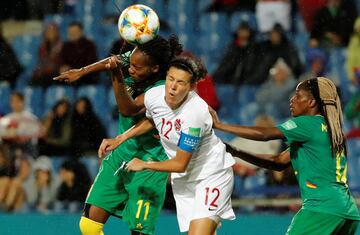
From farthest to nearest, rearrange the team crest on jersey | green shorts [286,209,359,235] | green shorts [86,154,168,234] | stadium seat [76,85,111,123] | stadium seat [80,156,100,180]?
stadium seat [76,85,111,123]
stadium seat [80,156,100,180]
green shorts [86,154,168,234]
the team crest on jersey
green shorts [286,209,359,235]

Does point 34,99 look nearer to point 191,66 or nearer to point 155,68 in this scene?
point 155,68

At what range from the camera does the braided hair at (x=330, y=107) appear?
5.16 meters

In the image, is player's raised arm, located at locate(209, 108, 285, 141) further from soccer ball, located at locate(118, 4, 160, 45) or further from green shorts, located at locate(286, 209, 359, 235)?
soccer ball, located at locate(118, 4, 160, 45)

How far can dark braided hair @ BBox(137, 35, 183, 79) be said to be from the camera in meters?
5.89

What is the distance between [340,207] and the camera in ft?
16.9

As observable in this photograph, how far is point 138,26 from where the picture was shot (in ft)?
19.6

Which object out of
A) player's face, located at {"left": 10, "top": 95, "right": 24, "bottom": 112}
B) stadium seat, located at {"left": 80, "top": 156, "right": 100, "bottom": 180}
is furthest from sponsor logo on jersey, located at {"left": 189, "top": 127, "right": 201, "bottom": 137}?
player's face, located at {"left": 10, "top": 95, "right": 24, "bottom": 112}

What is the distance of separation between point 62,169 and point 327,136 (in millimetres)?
5533

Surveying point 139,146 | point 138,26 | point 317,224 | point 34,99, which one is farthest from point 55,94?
point 317,224

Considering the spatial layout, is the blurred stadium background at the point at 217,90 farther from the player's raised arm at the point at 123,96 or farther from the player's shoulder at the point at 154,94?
the player's shoulder at the point at 154,94

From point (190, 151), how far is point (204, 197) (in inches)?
13.7

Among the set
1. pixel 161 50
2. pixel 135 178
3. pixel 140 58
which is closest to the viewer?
pixel 140 58

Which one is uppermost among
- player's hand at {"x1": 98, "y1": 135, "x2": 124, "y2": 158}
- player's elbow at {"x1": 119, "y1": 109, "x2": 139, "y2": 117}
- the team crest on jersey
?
player's elbow at {"x1": 119, "y1": 109, "x2": 139, "y2": 117}

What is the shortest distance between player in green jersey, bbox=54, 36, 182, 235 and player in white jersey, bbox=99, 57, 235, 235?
25 cm
